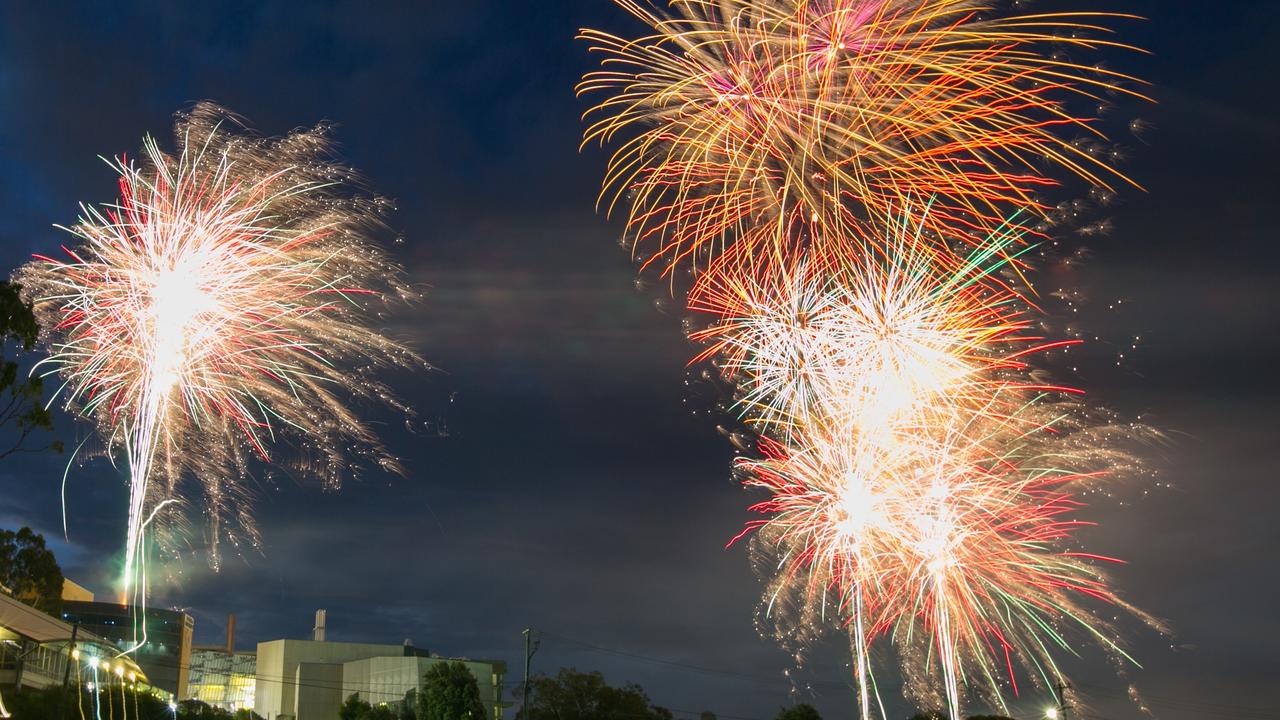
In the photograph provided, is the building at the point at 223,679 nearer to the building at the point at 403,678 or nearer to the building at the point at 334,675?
the building at the point at 334,675

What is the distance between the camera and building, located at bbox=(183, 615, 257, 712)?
326ft

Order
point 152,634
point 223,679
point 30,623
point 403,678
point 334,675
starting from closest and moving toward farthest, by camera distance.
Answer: point 30,623 < point 403,678 < point 152,634 < point 334,675 < point 223,679

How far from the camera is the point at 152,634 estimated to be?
8550cm

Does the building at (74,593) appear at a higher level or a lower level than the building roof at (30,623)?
higher

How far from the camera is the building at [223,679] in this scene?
3910 inches

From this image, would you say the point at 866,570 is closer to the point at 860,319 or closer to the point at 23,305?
the point at 860,319

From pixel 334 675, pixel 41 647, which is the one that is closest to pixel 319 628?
pixel 334 675

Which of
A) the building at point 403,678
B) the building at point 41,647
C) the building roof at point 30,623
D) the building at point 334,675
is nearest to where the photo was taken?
the building roof at point 30,623

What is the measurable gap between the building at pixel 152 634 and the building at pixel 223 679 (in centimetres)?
1037

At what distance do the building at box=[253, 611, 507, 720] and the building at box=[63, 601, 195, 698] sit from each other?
7942 mm

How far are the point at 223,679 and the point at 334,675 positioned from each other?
2259 cm

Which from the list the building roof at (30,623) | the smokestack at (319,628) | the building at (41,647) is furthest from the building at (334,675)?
the building roof at (30,623)

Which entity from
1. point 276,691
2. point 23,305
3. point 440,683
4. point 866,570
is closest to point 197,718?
point 440,683

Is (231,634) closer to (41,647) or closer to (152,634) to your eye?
(152,634)
